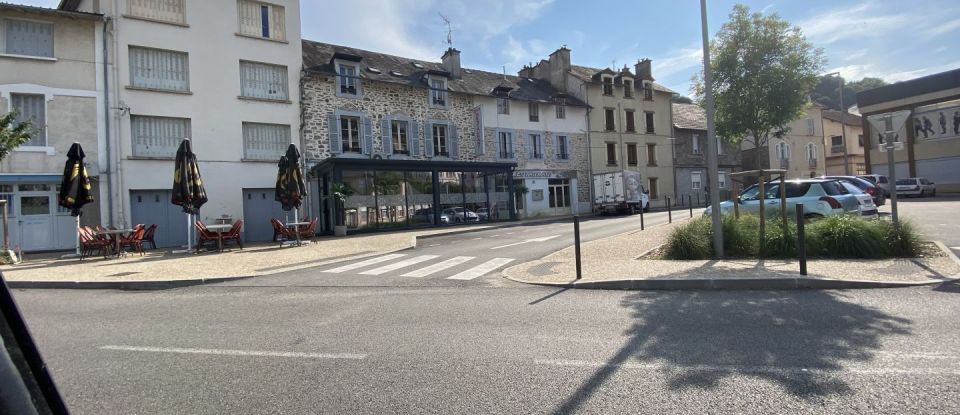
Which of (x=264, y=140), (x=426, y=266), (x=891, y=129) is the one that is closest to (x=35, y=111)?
(x=264, y=140)

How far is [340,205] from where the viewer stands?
2022 centimetres

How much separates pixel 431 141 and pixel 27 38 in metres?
15.4

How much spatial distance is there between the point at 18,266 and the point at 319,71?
12.9 metres

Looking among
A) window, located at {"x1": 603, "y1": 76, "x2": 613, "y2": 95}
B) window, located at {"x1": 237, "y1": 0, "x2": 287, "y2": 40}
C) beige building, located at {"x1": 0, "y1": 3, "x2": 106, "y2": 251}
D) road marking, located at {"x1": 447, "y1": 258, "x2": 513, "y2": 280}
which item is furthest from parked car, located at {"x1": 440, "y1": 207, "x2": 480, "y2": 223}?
window, located at {"x1": 603, "y1": 76, "x2": 613, "y2": 95}

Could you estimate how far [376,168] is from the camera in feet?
70.5

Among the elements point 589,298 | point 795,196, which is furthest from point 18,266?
point 795,196

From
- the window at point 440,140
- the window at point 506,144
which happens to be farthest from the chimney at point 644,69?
the window at point 440,140

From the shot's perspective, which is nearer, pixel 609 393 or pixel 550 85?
pixel 609 393

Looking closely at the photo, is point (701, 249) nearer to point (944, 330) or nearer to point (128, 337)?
point (944, 330)

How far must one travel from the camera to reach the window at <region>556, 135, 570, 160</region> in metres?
31.5

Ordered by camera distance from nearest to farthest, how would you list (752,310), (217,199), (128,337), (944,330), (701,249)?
1. (944,330)
2. (128,337)
3. (752,310)
4. (701,249)
5. (217,199)

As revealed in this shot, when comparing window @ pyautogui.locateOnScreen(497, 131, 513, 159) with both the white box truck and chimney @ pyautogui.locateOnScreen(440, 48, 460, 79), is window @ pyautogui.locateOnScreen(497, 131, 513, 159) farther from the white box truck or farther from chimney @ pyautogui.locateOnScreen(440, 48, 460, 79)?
the white box truck

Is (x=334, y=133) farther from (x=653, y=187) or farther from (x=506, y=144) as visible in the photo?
(x=653, y=187)

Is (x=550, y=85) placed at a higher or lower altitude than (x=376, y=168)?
higher
